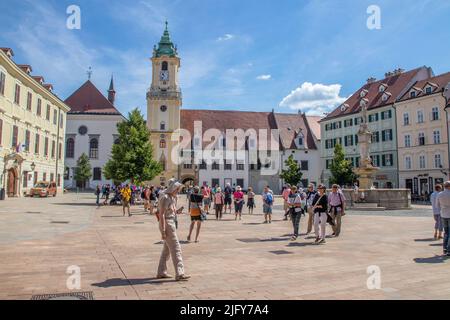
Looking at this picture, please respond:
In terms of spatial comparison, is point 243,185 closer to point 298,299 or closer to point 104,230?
point 104,230

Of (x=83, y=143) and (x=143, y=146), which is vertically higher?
(x=83, y=143)

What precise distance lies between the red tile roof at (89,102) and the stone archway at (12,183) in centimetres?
3269

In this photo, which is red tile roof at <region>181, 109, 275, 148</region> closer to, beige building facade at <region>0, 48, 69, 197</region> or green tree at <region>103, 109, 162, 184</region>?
beige building facade at <region>0, 48, 69, 197</region>

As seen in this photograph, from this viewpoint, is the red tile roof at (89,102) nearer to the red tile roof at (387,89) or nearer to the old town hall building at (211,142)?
the old town hall building at (211,142)

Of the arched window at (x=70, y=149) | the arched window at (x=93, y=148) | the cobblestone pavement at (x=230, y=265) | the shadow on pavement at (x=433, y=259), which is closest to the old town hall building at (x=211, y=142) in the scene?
the arched window at (x=93, y=148)

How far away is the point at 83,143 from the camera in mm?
64312

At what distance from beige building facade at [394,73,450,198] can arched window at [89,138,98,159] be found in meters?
48.4

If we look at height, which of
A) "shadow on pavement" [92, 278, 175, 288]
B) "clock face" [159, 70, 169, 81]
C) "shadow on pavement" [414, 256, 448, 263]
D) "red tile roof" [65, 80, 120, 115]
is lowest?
"shadow on pavement" [92, 278, 175, 288]

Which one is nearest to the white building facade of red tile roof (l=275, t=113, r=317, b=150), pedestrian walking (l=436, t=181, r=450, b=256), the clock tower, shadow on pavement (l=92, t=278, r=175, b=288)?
the clock tower

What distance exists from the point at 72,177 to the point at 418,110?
54.2m

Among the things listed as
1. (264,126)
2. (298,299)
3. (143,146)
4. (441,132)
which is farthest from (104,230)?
(264,126)

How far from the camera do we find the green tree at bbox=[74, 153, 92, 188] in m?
61.0

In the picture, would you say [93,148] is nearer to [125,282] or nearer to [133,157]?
[133,157]
